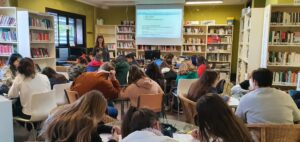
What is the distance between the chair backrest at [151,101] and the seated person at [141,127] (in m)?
1.65

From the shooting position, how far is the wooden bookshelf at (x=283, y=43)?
486cm

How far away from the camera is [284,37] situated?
16.1 feet

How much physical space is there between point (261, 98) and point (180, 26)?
22.7 ft

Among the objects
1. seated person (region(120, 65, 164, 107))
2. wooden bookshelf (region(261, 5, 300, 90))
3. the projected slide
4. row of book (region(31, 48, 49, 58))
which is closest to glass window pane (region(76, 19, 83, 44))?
the projected slide

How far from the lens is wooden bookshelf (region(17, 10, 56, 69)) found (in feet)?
18.5

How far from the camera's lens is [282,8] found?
497 cm

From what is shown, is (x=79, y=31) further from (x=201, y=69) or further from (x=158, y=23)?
(x=201, y=69)

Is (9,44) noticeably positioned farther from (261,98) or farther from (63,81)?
(261,98)

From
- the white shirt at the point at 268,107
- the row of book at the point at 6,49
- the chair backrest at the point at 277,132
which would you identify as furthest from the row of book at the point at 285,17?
the row of book at the point at 6,49

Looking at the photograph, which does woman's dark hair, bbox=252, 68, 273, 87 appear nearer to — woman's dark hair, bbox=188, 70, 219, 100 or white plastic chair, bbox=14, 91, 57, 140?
woman's dark hair, bbox=188, 70, 219, 100

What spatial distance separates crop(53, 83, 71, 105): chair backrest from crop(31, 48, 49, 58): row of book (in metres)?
2.80

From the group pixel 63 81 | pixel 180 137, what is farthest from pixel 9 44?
pixel 180 137

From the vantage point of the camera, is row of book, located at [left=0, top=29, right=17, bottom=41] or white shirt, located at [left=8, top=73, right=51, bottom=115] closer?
white shirt, located at [left=8, top=73, right=51, bottom=115]

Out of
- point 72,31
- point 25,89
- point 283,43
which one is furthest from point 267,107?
point 72,31
